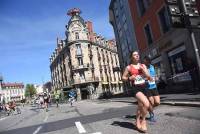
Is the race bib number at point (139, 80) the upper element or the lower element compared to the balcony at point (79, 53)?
lower

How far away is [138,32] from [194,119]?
879 inches

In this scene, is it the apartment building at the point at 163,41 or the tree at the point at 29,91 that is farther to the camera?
the tree at the point at 29,91

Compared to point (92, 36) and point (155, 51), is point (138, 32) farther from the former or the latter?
point (92, 36)

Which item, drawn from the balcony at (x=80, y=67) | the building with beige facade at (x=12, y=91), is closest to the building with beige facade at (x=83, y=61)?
the balcony at (x=80, y=67)

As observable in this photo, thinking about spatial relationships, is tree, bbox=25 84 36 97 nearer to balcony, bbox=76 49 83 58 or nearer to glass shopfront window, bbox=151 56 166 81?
balcony, bbox=76 49 83 58

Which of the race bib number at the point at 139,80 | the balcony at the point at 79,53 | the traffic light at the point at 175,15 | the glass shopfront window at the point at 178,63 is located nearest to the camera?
the race bib number at the point at 139,80

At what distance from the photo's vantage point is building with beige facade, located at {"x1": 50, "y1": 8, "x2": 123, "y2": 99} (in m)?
58.6

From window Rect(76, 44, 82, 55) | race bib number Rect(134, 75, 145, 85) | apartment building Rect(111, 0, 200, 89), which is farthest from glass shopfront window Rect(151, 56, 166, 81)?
window Rect(76, 44, 82, 55)

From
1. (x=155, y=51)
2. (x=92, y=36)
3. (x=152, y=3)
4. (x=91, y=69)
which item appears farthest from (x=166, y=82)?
(x=92, y=36)

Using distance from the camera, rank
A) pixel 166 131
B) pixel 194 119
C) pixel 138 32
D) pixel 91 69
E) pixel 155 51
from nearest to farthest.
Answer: pixel 166 131
pixel 194 119
pixel 155 51
pixel 138 32
pixel 91 69

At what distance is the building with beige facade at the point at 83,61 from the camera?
58.6m

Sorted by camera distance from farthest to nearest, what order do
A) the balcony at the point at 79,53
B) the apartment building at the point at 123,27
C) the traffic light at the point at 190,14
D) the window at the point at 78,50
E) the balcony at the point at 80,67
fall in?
the window at the point at 78,50 < the balcony at the point at 79,53 < the balcony at the point at 80,67 < the apartment building at the point at 123,27 < the traffic light at the point at 190,14

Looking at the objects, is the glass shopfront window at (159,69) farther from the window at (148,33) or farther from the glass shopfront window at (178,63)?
the window at (148,33)

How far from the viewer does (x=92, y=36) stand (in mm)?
64125
